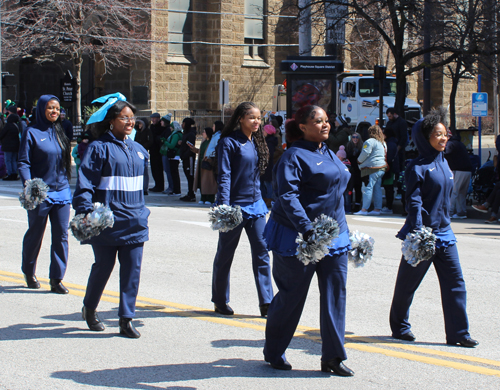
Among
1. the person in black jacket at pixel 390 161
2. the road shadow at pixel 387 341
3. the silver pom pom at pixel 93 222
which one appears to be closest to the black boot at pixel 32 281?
the silver pom pom at pixel 93 222

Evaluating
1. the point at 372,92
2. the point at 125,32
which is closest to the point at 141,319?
the point at 372,92

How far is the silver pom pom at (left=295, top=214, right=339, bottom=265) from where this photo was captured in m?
4.38

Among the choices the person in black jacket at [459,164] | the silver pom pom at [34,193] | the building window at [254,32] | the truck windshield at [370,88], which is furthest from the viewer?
the building window at [254,32]

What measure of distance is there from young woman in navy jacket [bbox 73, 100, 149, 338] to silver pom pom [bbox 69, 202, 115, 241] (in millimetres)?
89

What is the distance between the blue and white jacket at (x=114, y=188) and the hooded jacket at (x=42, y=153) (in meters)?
1.73

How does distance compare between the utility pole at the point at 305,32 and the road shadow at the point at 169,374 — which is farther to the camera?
the utility pole at the point at 305,32

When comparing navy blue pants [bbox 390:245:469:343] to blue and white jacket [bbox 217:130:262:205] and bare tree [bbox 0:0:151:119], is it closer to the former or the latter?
blue and white jacket [bbox 217:130:262:205]

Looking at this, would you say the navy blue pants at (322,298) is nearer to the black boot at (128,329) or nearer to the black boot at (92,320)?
the black boot at (128,329)

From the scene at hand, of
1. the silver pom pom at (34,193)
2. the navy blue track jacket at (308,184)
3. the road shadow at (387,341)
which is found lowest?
the road shadow at (387,341)

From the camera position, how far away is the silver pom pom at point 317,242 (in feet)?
14.4

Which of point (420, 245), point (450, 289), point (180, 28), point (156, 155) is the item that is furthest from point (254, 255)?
point (180, 28)

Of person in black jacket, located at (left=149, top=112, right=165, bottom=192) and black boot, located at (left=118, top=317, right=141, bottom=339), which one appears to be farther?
person in black jacket, located at (left=149, top=112, right=165, bottom=192)

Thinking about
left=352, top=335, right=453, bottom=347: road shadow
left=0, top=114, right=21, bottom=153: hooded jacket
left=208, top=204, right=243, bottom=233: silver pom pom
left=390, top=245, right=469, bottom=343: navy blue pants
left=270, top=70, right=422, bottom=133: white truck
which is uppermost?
left=270, top=70, right=422, bottom=133: white truck

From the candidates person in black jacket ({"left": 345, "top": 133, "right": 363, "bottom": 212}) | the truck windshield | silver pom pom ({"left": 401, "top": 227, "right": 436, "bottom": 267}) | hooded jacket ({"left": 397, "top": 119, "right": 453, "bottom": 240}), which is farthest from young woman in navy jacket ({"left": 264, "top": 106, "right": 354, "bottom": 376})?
the truck windshield
